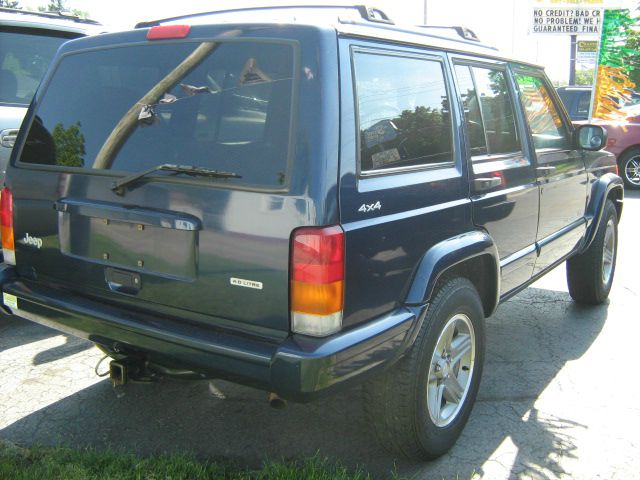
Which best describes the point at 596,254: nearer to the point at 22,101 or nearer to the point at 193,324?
the point at 193,324

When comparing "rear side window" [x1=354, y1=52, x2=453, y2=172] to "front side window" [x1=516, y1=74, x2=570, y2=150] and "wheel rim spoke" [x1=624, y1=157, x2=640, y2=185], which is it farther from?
"wheel rim spoke" [x1=624, y1=157, x2=640, y2=185]

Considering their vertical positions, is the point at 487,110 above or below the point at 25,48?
below

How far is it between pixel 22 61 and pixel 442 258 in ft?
14.0

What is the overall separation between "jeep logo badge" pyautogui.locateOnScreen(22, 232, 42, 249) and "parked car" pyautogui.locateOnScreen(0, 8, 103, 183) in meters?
2.35

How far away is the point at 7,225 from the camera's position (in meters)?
3.07

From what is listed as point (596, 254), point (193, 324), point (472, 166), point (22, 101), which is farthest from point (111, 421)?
point (596, 254)

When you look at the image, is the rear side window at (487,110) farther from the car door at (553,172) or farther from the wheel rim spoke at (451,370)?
the wheel rim spoke at (451,370)

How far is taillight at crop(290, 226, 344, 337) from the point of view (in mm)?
2209

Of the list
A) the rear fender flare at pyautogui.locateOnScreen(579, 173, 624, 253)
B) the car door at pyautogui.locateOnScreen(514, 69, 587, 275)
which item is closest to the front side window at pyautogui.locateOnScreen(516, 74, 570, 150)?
the car door at pyautogui.locateOnScreen(514, 69, 587, 275)

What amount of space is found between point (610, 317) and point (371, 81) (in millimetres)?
3443

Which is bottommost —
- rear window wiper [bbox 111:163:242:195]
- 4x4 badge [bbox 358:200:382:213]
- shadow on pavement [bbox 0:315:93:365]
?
shadow on pavement [bbox 0:315:93:365]

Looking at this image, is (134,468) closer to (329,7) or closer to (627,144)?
(329,7)

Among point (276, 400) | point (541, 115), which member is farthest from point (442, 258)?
point (541, 115)

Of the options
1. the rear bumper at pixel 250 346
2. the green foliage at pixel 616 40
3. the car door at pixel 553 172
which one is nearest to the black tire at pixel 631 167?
the green foliage at pixel 616 40
